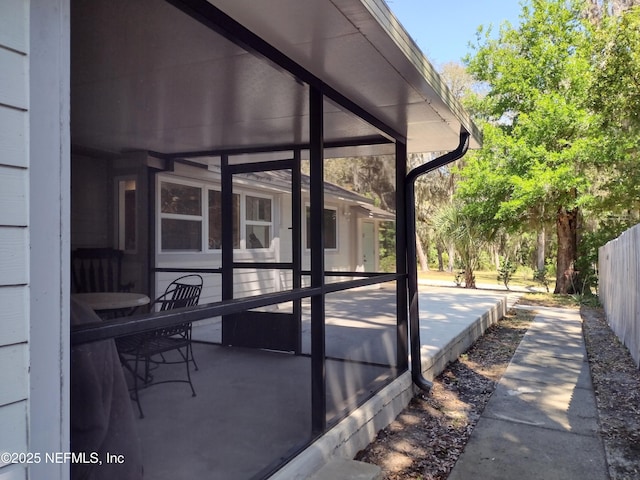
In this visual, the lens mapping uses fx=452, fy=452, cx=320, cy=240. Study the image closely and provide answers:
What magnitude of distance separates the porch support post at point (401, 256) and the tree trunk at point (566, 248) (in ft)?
34.3

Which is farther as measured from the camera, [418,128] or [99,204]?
[418,128]

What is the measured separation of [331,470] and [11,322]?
6.44 feet

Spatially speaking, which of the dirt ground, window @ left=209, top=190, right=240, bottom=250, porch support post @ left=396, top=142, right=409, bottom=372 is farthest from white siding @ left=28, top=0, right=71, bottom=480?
porch support post @ left=396, top=142, right=409, bottom=372

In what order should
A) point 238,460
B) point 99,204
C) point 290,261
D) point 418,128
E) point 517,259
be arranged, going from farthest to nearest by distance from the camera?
point 517,259, point 290,261, point 418,128, point 99,204, point 238,460

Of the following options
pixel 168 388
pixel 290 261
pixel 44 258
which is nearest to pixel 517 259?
pixel 290 261

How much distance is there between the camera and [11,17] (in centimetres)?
115

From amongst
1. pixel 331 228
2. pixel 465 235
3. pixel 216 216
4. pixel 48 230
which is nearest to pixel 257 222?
pixel 216 216

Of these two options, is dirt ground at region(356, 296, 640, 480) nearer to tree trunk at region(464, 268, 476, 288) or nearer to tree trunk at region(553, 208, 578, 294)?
tree trunk at region(553, 208, 578, 294)

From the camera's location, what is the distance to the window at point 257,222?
479cm

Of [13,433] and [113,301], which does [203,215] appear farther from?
[13,433]

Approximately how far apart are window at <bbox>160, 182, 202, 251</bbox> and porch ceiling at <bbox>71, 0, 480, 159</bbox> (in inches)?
15.0

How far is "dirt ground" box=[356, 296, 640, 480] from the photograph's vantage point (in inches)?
119

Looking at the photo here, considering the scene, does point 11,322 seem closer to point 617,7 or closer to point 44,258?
point 44,258

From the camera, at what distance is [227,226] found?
4.41 meters
